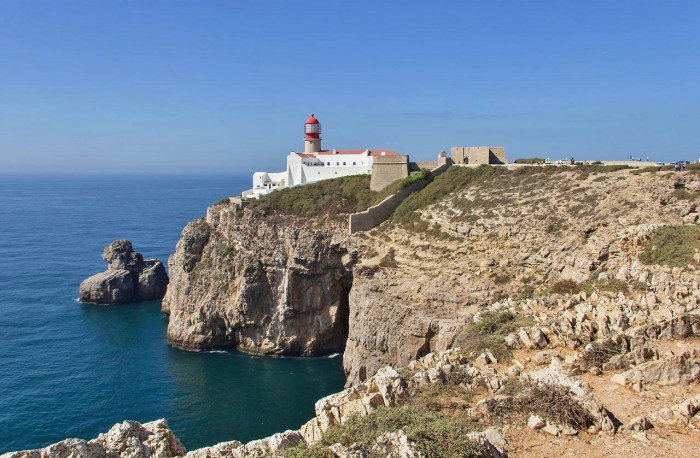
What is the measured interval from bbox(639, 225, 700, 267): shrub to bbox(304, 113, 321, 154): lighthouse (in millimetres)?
42122

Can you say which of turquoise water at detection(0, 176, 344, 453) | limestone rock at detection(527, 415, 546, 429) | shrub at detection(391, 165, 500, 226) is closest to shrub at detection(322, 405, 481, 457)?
limestone rock at detection(527, 415, 546, 429)

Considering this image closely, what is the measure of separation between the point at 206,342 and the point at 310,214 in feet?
43.5

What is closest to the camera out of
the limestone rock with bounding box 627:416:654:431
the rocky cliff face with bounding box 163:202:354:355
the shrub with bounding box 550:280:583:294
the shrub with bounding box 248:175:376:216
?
the limestone rock with bounding box 627:416:654:431

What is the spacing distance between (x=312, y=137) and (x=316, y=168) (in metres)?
8.62

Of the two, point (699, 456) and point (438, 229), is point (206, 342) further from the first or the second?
point (699, 456)

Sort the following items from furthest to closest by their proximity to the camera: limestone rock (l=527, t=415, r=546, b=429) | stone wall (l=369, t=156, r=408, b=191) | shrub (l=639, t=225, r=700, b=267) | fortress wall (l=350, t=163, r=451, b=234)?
stone wall (l=369, t=156, r=408, b=191) < fortress wall (l=350, t=163, r=451, b=234) < shrub (l=639, t=225, r=700, b=267) < limestone rock (l=527, t=415, r=546, b=429)

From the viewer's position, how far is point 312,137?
62344mm

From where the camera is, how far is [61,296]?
54.7 metres

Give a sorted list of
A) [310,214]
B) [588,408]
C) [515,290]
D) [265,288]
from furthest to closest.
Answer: [310,214] < [265,288] < [515,290] < [588,408]

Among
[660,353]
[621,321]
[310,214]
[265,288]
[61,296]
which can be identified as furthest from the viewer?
[61,296]

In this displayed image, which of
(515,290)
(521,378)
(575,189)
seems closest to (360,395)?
(521,378)

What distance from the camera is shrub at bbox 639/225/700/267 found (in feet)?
71.4

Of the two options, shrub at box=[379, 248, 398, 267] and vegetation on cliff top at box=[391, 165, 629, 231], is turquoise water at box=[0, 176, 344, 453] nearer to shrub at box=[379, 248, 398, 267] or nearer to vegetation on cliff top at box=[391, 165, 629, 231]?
shrub at box=[379, 248, 398, 267]

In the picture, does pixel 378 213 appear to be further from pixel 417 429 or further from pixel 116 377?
pixel 417 429
